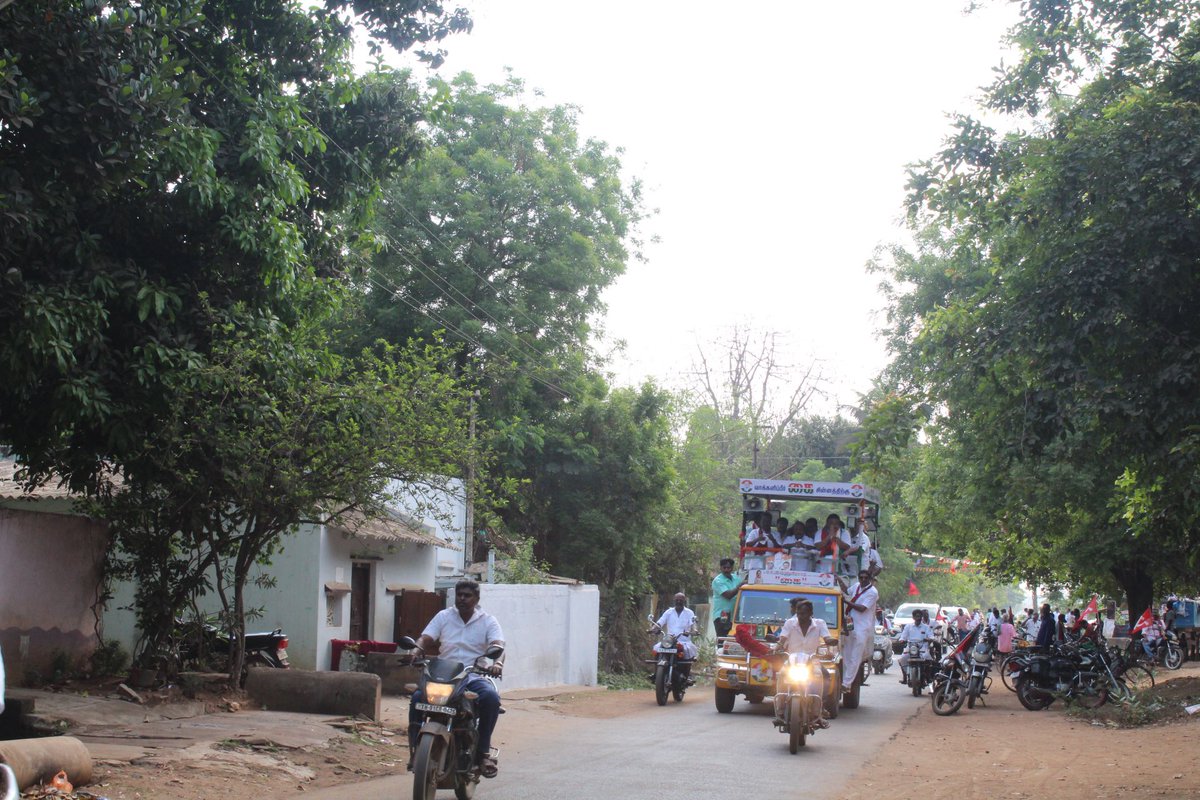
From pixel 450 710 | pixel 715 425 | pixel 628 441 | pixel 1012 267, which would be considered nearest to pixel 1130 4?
pixel 1012 267

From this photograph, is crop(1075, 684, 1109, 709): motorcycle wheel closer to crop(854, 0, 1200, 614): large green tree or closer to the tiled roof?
crop(854, 0, 1200, 614): large green tree

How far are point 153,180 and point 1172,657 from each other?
32433mm

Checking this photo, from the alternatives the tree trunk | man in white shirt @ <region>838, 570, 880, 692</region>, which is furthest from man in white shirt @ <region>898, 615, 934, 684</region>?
the tree trunk

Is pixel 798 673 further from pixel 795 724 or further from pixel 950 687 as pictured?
pixel 950 687

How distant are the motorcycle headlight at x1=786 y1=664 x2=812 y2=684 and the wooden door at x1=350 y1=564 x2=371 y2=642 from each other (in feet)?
32.9

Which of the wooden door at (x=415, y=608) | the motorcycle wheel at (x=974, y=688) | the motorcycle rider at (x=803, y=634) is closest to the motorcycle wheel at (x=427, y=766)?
the motorcycle rider at (x=803, y=634)

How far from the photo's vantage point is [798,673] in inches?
495

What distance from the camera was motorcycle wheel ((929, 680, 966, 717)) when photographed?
18625 millimetres

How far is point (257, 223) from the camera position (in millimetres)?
11398

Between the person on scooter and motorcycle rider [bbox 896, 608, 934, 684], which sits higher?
motorcycle rider [bbox 896, 608, 934, 684]

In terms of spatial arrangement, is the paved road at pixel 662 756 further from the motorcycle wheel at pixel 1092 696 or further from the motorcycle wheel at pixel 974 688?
the motorcycle wheel at pixel 1092 696

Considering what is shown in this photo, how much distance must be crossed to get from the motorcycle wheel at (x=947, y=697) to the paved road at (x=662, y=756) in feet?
2.38

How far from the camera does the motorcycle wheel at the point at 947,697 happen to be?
61.1ft

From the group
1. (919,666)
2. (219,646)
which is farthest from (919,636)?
(219,646)
